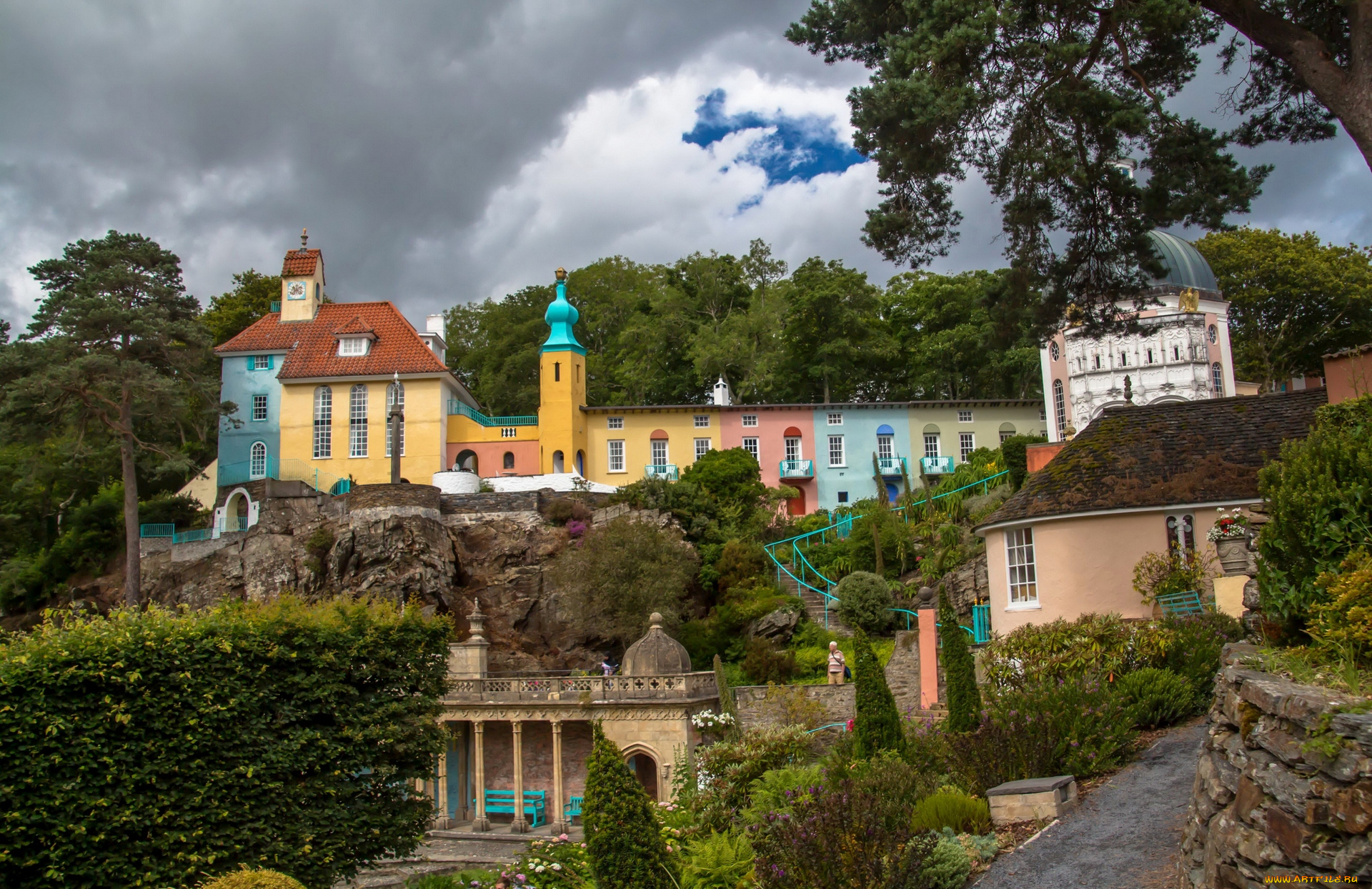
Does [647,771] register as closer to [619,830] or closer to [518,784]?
[518,784]

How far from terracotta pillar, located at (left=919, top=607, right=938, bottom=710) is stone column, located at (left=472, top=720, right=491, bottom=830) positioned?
43.2ft

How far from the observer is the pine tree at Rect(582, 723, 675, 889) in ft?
38.0

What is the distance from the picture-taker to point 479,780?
28.1 meters

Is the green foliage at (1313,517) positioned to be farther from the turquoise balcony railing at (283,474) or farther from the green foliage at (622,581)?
the turquoise balcony railing at (283,474)

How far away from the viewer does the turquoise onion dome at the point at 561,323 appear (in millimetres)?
45938

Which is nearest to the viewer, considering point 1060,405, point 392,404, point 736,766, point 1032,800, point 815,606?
point 1032,800

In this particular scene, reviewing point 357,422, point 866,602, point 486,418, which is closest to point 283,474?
point 357,422

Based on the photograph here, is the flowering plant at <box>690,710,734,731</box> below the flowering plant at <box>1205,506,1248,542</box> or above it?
below

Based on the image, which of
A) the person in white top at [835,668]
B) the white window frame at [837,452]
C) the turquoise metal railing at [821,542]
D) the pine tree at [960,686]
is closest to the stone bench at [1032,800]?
the pine tree at [960,686]

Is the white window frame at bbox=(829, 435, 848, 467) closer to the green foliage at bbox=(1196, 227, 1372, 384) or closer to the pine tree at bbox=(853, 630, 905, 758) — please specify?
the green foliage at bbox=(1196, 227, 1372, 384)

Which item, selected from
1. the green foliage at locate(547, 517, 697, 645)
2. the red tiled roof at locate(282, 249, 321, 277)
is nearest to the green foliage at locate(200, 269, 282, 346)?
the red tiled roof at locate(282, 249, 321, 277)

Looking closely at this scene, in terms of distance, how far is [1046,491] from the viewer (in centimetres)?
2059

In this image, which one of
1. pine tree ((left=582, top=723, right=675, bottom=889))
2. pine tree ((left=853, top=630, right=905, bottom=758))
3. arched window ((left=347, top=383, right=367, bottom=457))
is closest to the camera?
pine tree ((left=582, top=723, right=675, bottom=889))

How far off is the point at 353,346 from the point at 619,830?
38.2m
